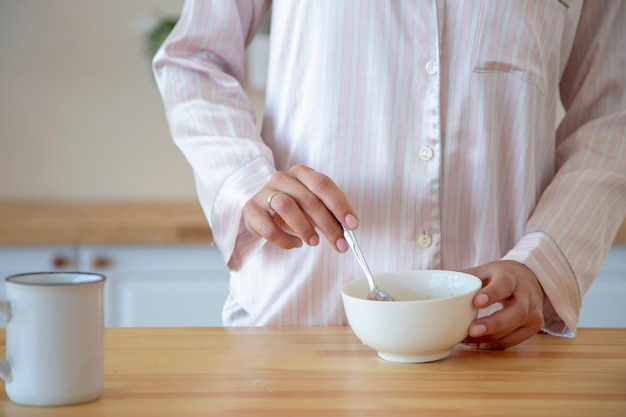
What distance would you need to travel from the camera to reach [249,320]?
1.09 metres

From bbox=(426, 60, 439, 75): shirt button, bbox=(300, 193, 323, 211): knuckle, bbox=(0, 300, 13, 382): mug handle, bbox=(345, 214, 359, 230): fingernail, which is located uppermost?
bbox=(426, 60, 439, 75): shirt button

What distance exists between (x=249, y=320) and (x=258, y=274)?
79 mm

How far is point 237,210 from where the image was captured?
3.16ft

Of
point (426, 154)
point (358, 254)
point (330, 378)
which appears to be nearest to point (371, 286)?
point (358, 254)

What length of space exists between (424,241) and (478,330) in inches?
9.2

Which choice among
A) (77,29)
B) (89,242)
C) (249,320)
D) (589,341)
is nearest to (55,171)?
(77,29)

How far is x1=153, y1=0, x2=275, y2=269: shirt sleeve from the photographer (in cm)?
98

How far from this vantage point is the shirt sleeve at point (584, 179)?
0.93 m

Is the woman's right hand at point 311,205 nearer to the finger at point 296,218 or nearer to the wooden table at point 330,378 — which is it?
the finger at point 296,218

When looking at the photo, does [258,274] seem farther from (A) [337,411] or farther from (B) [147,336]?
(A) [337,411]

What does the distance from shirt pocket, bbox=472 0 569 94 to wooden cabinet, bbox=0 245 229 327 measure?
94 centimetres

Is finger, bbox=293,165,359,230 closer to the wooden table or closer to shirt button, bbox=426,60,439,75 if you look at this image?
the wooden table

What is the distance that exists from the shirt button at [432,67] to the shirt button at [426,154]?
0.09m

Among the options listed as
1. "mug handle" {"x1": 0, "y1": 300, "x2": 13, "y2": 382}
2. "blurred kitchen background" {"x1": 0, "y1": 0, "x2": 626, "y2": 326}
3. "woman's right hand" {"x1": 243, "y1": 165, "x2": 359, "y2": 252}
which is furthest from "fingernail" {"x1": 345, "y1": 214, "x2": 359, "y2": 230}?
"blurred kitchen background" {"x1": 0, "y1": 0, "x2": 626, "y2": 326}
